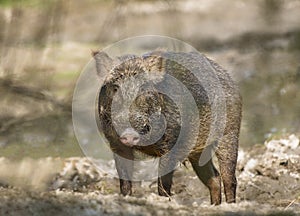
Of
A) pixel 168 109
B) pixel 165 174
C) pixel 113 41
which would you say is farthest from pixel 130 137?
pixel 113 41

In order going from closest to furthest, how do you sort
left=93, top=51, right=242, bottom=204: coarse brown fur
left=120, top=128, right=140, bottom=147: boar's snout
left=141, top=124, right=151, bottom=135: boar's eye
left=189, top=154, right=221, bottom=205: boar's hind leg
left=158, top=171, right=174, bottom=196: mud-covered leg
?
left=120, top=128, right=140, bottom=147: boar's snout, left=141, top=124, right=151, bottom=135: boar's eye, left=93, top=51, right=242, bottom=204: coarse brown fur, left=158, top=171, right=174, bottom=196: mud-covered leg, left=189, top=154, right=221, bottom=205: boar's hind leg

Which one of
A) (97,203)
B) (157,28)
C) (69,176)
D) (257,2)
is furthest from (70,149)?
(257,2)

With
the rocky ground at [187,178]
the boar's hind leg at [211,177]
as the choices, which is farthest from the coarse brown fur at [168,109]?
the rocky ground at [187,178]

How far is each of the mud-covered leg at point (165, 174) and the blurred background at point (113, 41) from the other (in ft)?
3.93

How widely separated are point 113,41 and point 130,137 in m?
15.2

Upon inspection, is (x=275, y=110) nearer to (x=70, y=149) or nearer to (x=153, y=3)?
(x=70, y=149)

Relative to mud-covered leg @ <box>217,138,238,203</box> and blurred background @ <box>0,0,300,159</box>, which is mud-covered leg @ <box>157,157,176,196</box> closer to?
mud-covered leg @ <box>217,138,238,203</box>

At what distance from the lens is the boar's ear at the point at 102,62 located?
7846mm

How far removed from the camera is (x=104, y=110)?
24.3 ft

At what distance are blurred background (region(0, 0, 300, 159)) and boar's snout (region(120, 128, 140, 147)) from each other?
3.13 feet

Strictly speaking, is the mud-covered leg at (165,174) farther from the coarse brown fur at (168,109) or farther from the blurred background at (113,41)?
the blurred background at (113,41)

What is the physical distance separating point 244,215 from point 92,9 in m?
22.9

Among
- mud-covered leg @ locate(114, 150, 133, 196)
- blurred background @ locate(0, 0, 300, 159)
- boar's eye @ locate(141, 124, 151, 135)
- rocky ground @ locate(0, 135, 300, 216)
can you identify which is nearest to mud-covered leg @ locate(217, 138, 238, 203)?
rocky ground @ locate(0, 135, 300, 216)

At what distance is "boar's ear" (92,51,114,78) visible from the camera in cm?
785
